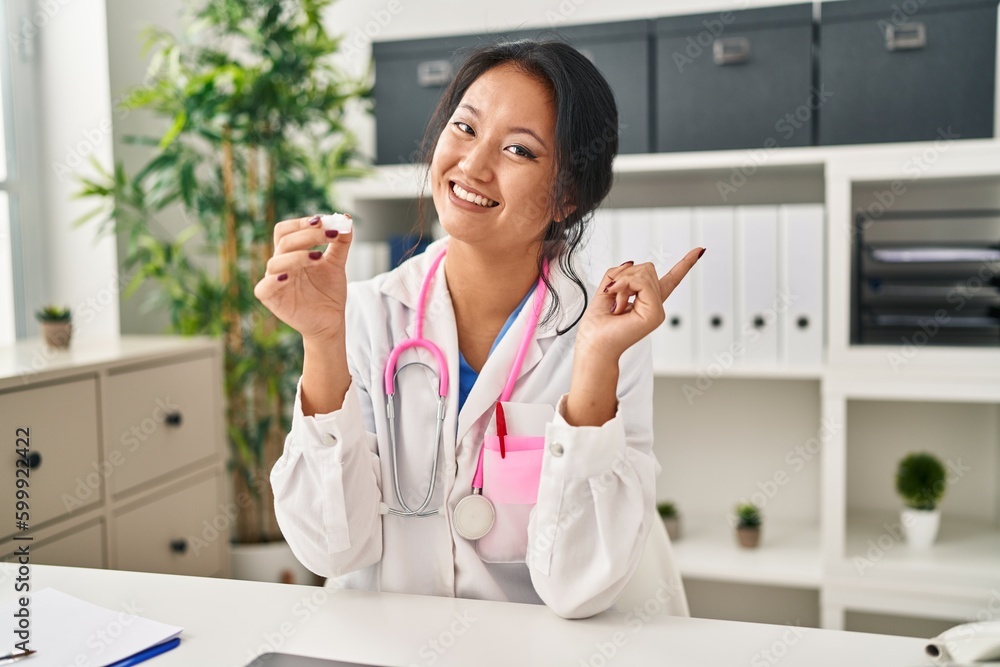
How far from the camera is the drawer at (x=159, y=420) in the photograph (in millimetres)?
1702

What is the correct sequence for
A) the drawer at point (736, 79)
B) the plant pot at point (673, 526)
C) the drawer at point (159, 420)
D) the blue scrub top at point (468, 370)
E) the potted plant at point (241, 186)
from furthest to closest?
1. the plant pot at point (673, 526)
2. the potted plant at point (241, 186)
3. the drawer at point (736, 79)
4. the drawer at point (159, 420)
5. the blue scrub top at point (468, 370)

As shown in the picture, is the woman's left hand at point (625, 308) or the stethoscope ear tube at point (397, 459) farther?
the stethoscope ear tube at point (397, 459)

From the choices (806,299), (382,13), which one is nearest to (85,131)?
(382,13)

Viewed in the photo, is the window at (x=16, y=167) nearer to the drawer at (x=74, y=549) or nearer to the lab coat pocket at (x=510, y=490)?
the drawer at (x=74, y=549)

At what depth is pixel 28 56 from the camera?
7.45 ft

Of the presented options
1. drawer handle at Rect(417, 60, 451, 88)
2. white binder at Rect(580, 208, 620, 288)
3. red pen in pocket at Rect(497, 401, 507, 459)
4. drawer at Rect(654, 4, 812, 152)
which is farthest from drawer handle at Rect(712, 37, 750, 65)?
red pen in pocket at Rect(497, 401, 507, 459)

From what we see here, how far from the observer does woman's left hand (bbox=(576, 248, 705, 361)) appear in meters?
1.01

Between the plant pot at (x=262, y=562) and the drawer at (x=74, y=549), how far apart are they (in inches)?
26.2

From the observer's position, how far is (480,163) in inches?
46.1

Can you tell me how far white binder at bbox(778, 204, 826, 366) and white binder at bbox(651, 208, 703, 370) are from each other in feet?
0.69

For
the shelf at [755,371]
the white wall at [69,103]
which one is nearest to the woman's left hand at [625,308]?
the shelf at [755,371]

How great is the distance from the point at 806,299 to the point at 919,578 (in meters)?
0.69

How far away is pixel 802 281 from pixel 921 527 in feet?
2.19

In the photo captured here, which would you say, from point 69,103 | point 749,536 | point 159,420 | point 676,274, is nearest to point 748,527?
point 749,536
